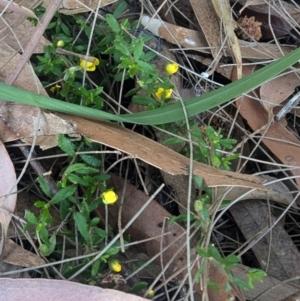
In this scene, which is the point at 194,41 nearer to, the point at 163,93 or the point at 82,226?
the point at 163,93

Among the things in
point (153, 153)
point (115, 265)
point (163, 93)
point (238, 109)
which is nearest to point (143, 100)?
point (163, 93)

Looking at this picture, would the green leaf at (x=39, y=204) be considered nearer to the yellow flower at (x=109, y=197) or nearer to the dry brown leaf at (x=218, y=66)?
the yellow flower at (x=109, y=197)

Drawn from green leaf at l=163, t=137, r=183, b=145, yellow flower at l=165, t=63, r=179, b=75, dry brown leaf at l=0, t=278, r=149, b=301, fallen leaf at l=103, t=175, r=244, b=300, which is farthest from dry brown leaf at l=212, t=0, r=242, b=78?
dry brown leaf at l=0, t=278, r=149, b=301

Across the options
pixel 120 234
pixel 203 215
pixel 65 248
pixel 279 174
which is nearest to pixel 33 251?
pixel 65 248

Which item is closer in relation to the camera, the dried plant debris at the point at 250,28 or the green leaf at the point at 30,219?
the green leaf at the point at 30,219

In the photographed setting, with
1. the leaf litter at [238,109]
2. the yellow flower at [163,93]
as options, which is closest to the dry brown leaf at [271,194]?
the leaf litter at [238,109]

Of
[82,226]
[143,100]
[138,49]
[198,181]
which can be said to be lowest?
[82,226]

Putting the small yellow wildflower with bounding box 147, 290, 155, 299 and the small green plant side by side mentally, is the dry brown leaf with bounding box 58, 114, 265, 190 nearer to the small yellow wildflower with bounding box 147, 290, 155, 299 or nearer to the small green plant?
the small green plant
